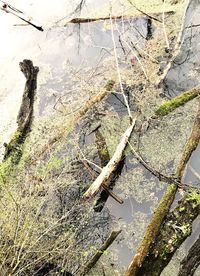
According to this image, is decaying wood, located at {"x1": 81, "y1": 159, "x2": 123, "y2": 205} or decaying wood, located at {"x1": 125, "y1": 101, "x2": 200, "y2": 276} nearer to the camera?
decaying wood, located at {"x1": 125, "y1": 101, "x2": 200, "y2": 276}

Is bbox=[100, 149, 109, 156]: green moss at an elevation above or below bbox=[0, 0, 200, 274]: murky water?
below

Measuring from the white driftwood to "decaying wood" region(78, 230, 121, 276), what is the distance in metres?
0.70

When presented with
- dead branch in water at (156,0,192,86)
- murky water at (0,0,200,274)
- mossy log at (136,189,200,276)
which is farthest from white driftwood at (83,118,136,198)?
dead branch in water at (156,0,192,86)

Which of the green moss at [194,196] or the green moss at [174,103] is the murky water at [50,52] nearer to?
the green moss at [174,103]

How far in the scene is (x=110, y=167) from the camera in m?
6.59

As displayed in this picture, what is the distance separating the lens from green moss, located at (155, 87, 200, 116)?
298 inches

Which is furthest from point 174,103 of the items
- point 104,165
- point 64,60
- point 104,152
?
point 64,60

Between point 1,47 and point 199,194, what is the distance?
19.3ft

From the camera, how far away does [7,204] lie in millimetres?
5617

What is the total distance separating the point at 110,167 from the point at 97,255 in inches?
55.9

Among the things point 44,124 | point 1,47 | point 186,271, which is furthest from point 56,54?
point 186,271

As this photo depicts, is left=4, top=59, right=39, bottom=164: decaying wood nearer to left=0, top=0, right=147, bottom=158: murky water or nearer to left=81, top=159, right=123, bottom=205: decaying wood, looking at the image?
left=0, top=0, right=147, bottom=158: murky water

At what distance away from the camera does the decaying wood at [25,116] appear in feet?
22.8

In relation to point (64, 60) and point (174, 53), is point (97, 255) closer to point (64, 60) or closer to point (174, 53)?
point (174, 53)
